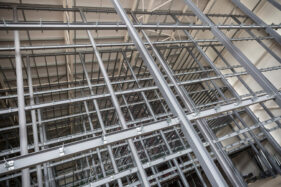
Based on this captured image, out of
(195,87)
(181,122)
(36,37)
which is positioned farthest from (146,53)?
(195,87)

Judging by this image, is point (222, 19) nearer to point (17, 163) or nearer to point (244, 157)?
point (244, 157)

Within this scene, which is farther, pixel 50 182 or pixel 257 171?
pixel 257 171

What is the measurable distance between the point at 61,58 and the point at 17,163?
305 inches

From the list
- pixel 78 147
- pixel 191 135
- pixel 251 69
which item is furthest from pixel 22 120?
pixel 251 69

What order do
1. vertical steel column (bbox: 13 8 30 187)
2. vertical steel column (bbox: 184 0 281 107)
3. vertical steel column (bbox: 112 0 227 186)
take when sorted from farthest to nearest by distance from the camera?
vertical steel column (bbox: 184 0 281 107) → vertical steel column (bbox: 13 8 30 187) → vertical steel column (bbox: 112 0 227 186)

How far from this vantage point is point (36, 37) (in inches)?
288

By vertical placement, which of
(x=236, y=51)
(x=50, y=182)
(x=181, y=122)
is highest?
(x=236, y=51)

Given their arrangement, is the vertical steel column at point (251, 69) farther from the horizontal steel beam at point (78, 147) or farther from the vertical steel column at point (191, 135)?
the vertical steel column at point (191, 135)

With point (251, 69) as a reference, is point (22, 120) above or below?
above

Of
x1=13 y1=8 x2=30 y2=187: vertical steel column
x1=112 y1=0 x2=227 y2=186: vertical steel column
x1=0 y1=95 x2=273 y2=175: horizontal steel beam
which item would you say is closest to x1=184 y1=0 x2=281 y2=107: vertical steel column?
x1=0 y1=95 x2=273 y2=175: horizontal steel beam

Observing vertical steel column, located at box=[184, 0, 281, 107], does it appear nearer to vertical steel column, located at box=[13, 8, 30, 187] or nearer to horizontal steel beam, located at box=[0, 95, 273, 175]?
horizontal steel beam, located at box=[0, 95, 273, 175]

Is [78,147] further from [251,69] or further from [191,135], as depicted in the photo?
[251,69]

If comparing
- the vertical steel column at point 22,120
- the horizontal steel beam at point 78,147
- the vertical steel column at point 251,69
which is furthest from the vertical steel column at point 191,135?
the vertical steel column at point 22,120

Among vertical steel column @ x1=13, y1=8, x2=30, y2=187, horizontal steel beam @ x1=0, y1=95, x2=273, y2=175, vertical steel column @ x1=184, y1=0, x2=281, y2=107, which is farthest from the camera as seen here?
vertical steel column @ x1=184, y1=0, x2=281, y2=107
